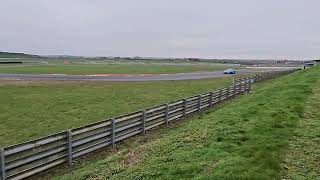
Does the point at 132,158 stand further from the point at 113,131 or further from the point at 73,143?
the point at 113,131

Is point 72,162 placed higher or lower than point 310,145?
lower

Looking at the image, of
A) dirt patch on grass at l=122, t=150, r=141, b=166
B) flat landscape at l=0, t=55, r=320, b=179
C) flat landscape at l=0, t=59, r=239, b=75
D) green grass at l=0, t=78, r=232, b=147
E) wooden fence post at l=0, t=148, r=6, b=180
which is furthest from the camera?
flat landscape at l=0, t=59, r=239, b=75

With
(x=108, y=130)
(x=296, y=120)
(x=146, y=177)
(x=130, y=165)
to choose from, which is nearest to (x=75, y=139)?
(x=108, y=130)

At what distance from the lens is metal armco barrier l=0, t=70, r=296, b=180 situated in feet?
34.4

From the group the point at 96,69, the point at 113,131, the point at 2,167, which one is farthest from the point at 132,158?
the point at 96,69

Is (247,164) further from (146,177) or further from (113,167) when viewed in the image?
(113,167)

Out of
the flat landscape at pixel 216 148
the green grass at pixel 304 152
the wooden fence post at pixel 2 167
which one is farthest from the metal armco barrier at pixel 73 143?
the green grass at pixel 304 152

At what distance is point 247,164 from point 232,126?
5490 millimetres

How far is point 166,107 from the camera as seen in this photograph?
1942 centimetres

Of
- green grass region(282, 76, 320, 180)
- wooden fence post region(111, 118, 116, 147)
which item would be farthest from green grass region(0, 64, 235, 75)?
green grass region(282, 76, 320, 180)

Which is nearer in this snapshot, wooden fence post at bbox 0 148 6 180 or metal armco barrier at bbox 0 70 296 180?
wooden fence post at bbox 0 148 6 180

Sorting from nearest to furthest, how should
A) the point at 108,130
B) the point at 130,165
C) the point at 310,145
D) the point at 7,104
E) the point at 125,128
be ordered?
the point at 130,165 → the point at 310,145 → the point at 108,130 → the point at 125,128 → the point at 7,104

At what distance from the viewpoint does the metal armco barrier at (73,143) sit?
10.5 m

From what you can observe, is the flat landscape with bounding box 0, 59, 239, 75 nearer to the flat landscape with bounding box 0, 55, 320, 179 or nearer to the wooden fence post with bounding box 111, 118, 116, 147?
the flat landscape with bounding box 0, 55, 320, 179
